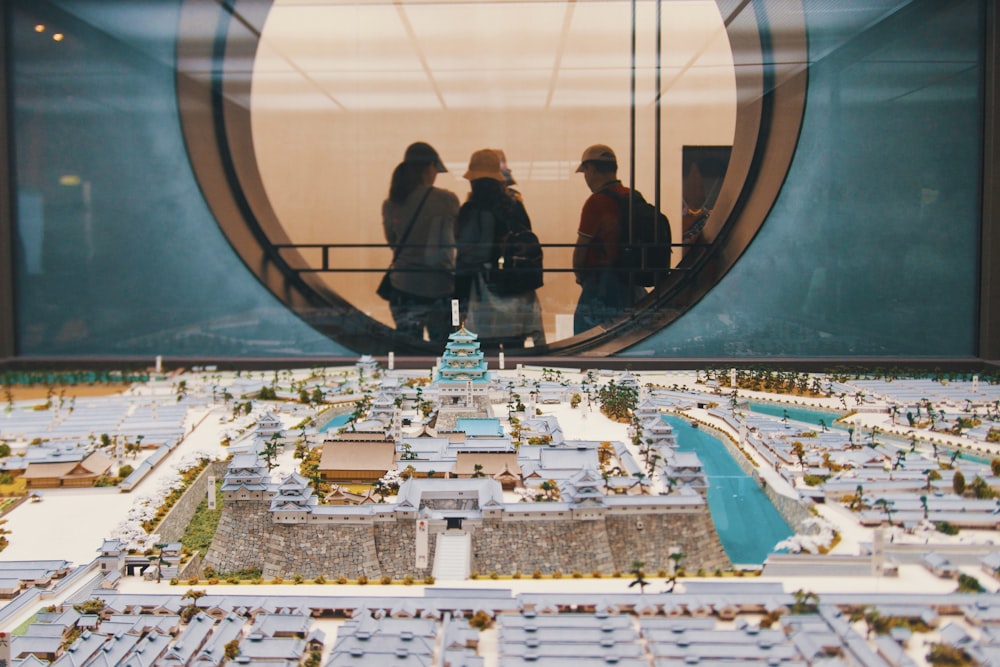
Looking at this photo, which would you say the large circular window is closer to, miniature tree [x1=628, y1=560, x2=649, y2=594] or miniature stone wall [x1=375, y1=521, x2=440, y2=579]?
miniature stone wall [x1=375, y1=521, x2=440, y2=579]

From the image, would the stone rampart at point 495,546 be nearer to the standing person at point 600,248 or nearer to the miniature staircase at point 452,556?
the miniature staircase at point 452,556

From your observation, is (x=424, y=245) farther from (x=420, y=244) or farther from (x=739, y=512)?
(x=739, y=512)

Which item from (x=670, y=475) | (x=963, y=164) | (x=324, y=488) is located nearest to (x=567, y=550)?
(x=670, y=475)

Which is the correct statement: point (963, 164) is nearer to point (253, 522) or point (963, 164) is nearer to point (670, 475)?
point (670, 475)

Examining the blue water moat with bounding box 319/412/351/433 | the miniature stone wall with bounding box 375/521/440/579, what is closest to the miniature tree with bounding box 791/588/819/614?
the miniature stone wall with bounding box 375/521/440/579

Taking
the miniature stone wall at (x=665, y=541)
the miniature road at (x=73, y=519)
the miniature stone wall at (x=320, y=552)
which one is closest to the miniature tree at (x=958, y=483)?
the miniature stone wall at (x=665, y=541)

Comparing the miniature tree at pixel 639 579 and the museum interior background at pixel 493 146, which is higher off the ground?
the museum interior background at pixel 493 146
